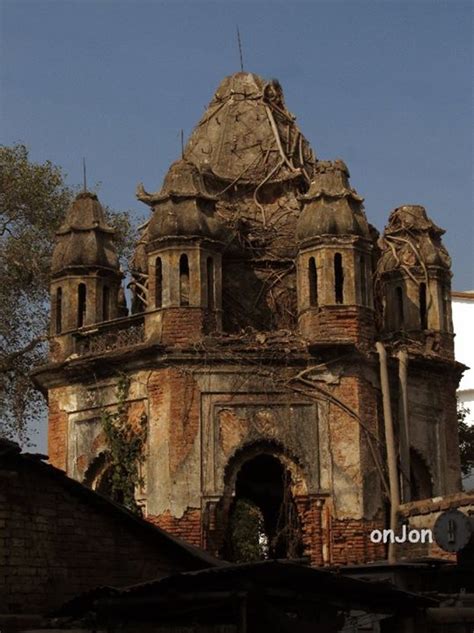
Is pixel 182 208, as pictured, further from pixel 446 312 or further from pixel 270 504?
pixel 270 504

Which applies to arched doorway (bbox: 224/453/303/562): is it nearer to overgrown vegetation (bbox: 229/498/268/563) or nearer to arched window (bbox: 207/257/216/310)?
overgrown vegetation (bbox: 229/498/268/563)

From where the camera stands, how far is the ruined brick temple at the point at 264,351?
73.3ft

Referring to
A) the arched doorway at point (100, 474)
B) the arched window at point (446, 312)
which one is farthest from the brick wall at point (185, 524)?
the arched window at point (446, 312)

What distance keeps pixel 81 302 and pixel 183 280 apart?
2680mm

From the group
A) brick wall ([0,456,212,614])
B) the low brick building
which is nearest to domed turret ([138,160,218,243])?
the low brick building

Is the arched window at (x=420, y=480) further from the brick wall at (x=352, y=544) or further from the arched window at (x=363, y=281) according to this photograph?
the arched window at (x=363, y=281)

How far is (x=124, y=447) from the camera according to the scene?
22969mm

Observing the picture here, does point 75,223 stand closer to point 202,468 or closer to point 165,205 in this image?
point 165,205

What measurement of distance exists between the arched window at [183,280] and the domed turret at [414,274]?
401cm

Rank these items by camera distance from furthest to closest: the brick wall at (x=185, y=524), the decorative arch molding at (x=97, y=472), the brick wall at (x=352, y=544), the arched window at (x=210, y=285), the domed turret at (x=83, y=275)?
1. the domed turret at (x=83, y=275)
2. the decorative arch molding at (x=97, y=472)
3. the arched window at (x=210, y=285)
4. the brick wall at (x=352, y=544)
5. the brick wall at (x=185, y=524)

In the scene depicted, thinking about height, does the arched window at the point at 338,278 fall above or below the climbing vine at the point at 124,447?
above

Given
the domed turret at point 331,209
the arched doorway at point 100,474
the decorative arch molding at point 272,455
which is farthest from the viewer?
the arched doorway at point 100,474

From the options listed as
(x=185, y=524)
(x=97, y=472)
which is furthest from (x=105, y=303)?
(x=185, y=524)

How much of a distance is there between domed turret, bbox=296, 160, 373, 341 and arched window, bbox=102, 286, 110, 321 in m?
3.60
